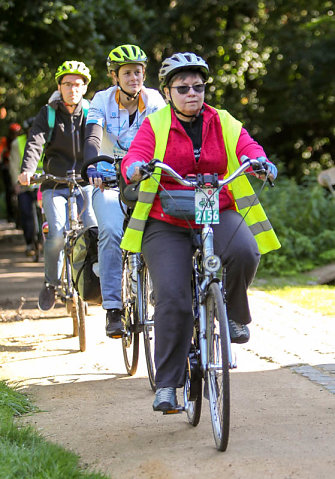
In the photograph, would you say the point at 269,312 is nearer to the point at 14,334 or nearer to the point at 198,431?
the point at 14,334

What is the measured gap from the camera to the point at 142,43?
18.3 metres

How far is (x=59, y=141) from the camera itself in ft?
25.4

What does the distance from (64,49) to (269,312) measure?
8142 mm

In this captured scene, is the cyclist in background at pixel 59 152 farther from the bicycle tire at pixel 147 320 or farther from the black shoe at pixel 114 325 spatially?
the bicycle tire at pixel 147 320

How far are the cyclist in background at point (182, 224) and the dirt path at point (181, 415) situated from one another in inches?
14.0

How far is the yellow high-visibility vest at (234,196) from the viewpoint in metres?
4.52

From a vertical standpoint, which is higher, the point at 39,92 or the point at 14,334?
the point at 39,92

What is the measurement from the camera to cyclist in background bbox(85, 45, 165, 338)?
5996 millimetres

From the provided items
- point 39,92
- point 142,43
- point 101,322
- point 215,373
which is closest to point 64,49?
point 142,43

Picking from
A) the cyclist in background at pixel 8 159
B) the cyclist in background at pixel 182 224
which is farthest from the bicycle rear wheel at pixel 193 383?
the cyclist in background at pixel 8 159

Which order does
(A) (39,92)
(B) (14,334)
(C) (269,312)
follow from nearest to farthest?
(B) (14,334) < (C) (269,312) < (A) (39,92)

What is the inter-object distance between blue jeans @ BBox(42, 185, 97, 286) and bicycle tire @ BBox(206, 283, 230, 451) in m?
3.43

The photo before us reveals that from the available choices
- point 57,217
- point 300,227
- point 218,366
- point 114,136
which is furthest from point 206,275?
point 300,227

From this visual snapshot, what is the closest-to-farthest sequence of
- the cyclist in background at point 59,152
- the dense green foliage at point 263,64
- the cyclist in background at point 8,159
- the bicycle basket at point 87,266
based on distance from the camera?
the bicycle basket at point 87,266
the cyclist in background at point 59,152
the cyclist in background at point 8,159
the dense green foliage at point 263,64
